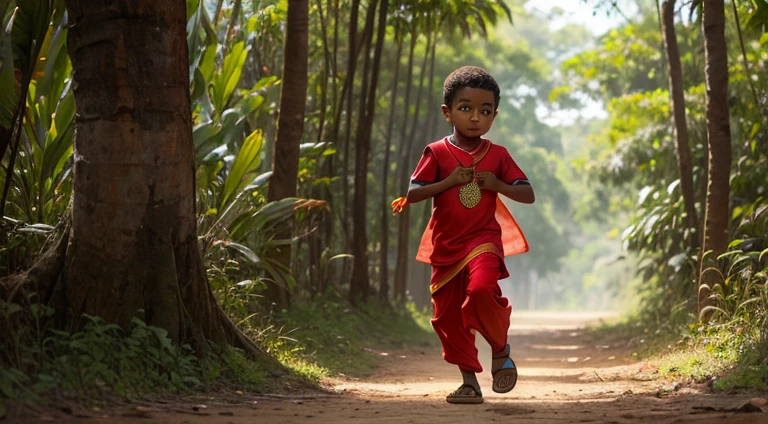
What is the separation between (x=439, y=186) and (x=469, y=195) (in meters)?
0.20

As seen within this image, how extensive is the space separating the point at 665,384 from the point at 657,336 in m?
4.87

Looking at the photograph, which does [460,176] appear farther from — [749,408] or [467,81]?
[749,408]

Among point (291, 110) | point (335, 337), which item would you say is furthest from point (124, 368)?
point (335, 337)

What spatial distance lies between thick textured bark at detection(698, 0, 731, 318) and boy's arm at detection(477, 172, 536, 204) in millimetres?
3925

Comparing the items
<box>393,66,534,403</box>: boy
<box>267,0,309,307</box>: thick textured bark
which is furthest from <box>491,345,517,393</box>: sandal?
<box>267,0,309,307</box>: thick textured bark

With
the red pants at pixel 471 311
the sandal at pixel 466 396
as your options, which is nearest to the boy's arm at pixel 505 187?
the red pants at pixel 471 311

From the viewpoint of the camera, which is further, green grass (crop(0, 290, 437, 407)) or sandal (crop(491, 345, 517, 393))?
sandal (crop(491, 345, 517, 393))

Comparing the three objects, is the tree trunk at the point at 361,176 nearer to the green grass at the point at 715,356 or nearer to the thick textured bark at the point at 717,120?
the green grass at the point at 715,356

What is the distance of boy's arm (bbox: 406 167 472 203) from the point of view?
19.8ft

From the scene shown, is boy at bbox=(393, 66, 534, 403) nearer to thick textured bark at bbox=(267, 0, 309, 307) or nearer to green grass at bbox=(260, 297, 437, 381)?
green grass at bbox=(260, 297, 437, 381)

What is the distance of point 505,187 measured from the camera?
6129 millimetres

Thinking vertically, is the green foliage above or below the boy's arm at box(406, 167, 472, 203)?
below

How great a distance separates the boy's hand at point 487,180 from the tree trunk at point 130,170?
1810mm

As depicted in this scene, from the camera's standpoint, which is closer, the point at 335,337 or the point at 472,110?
the point at 472,110
